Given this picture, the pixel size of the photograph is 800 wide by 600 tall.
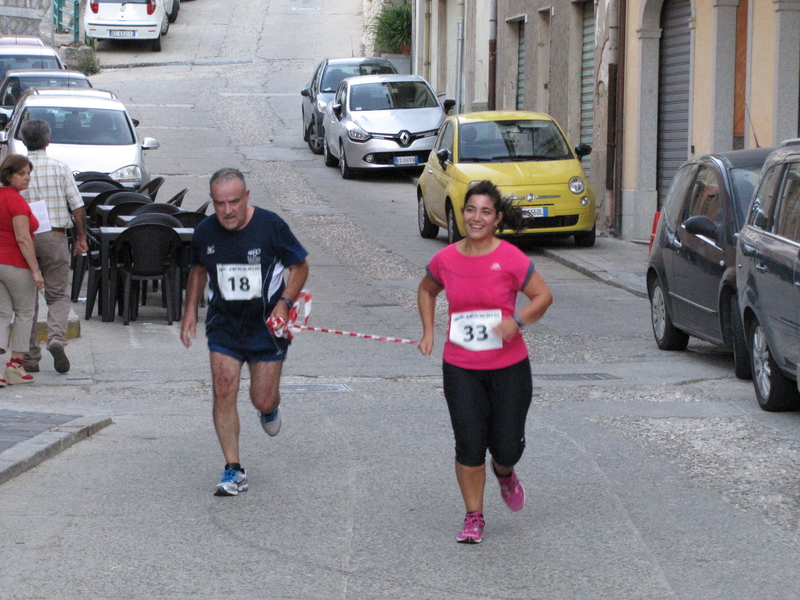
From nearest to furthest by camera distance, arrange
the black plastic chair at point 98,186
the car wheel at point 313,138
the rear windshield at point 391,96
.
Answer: the black plastic chair at point 98,186 < the rear windshield at point 391,96 < the car wheel at point 313,138

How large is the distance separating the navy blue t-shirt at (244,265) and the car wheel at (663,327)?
5.40 m

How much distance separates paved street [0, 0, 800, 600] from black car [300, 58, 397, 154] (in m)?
14.0

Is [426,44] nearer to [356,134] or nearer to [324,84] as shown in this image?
[324,84]

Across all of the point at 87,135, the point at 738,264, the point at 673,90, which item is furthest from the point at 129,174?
the point at 738,264

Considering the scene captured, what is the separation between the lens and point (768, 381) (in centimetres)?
827

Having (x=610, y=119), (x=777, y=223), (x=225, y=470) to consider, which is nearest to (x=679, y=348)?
(x=777, y=223)

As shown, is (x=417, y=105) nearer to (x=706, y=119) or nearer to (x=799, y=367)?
(x=706, y=119)

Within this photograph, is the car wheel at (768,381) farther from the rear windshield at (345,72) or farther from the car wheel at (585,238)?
the rear windshield at (345,72)

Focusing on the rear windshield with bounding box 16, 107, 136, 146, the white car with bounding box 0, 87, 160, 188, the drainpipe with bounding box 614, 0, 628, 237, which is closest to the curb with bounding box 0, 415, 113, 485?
the white car with bounding box 0, 87, 160, 188

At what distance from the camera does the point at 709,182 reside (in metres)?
10.3

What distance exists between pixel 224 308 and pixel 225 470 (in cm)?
80

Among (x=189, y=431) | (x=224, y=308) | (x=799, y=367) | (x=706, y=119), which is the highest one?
(x=706, y=119)

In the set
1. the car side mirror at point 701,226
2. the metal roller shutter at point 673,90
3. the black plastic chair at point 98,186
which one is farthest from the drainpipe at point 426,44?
the car side mirror at point 701,226

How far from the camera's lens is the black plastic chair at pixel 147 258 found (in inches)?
481
